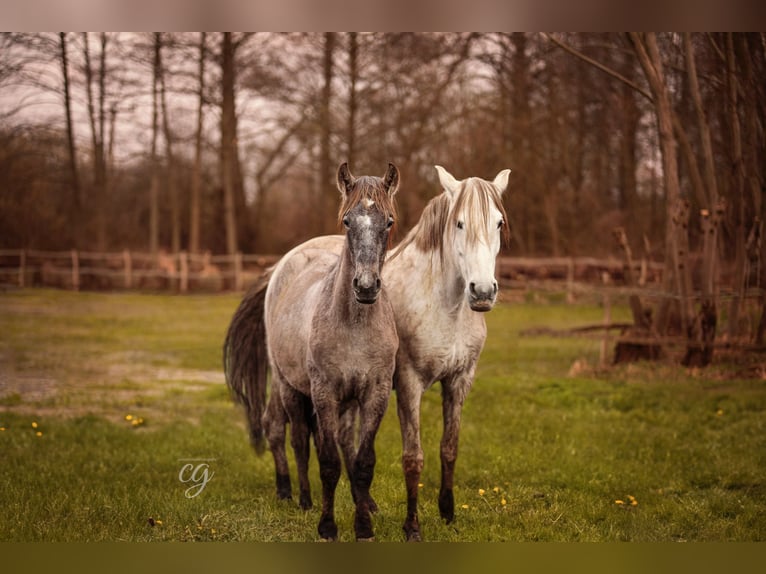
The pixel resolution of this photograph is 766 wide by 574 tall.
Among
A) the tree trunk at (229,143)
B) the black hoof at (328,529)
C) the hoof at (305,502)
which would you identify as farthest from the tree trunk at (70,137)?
the black hoof at (328,529)

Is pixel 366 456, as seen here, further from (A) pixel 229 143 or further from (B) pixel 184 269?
(B) pixel 184 269

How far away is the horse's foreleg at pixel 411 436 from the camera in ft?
11.9

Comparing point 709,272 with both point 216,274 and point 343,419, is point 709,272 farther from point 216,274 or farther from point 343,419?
point 216,274

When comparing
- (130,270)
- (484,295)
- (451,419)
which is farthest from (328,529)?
(130,270)

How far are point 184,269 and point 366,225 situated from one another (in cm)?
427

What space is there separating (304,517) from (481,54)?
4.11 meters

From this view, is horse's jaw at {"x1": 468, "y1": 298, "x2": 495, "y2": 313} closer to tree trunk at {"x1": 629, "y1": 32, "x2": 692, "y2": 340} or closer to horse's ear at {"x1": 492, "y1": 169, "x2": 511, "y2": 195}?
horse's ear at {"x1": 492, "y1": 169, "x2": 511, "y2": 195}

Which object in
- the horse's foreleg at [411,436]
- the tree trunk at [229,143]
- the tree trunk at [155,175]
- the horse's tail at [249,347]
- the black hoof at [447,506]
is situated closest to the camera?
the horse's foreleg at [411,436]

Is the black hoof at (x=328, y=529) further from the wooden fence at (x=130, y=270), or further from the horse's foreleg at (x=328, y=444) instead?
the wooden fence at (x=130, y=270)

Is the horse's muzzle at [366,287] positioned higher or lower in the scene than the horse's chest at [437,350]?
higher

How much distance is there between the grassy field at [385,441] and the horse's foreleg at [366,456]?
0.27 meters
